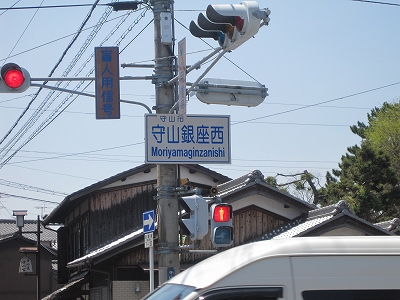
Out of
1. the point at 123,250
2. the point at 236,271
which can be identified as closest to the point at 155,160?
the point at 236,271

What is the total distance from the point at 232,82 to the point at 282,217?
37.7 ft

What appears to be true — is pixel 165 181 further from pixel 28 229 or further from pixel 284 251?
pixel 28 229

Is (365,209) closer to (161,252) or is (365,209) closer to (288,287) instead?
(161,252)

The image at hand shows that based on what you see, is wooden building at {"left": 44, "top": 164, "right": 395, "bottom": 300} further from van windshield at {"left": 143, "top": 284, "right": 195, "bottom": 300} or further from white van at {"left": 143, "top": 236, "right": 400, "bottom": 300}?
white van at {"left": 143, "top": 236, "right": 400, "bottom": 300}

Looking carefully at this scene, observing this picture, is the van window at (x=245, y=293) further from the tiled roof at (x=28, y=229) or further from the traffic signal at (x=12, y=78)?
the tiled roof at (x=28, y=229)

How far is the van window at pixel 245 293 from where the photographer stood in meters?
5.38

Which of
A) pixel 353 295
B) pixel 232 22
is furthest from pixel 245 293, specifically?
pixel 232 22

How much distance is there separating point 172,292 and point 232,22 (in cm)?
440

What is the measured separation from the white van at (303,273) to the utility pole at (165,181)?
5044 millimetres

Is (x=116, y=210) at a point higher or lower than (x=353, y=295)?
higher

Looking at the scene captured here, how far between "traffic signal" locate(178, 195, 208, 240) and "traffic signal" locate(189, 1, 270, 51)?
2.88m

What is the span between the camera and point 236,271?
5477 mm

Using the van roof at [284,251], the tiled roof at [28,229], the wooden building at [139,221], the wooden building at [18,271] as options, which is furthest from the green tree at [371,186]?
the van roof at [284,251]

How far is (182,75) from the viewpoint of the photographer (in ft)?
33.9
